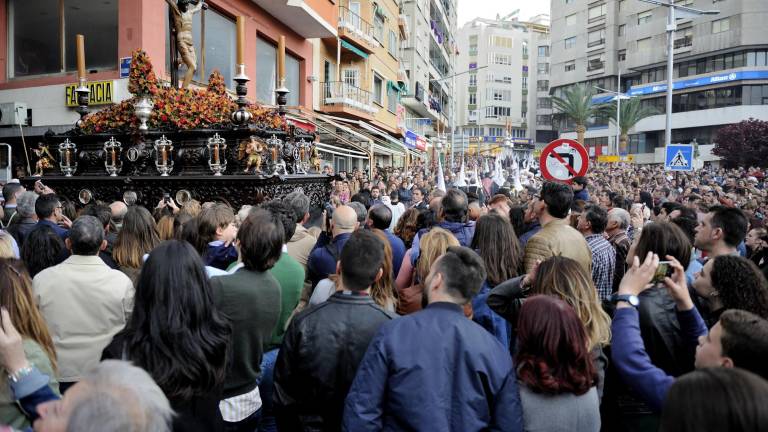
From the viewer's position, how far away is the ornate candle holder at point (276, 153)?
8.88 m

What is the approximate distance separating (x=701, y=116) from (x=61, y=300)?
220 ft

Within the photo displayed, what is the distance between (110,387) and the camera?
5.36ft

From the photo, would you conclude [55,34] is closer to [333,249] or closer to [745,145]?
[333,249]

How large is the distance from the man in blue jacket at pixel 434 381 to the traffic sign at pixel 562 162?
6370 millimetres

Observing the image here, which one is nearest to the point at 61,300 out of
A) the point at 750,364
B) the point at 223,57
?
the point at 750,364

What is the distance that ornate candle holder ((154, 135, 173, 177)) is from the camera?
891 centimetres

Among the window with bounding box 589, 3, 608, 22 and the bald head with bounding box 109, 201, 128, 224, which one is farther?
the window with bounding box 589, 3, 608, 22

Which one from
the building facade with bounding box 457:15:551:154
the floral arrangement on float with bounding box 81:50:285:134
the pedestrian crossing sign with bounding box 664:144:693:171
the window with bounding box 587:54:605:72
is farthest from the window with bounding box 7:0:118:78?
the building facade with bounding box 457:15:551:154

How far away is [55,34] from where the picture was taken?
16234 mm

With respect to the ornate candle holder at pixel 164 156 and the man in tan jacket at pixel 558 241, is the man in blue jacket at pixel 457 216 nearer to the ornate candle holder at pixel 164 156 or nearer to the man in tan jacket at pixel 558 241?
the man in tan jacket at pixel 558 241

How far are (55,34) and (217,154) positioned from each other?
10.9 m

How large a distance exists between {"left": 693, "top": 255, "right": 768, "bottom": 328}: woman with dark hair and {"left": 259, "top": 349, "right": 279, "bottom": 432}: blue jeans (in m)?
2.72

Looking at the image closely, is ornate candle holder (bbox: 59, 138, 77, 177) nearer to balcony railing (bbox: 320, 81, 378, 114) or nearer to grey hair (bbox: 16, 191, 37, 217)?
grey hair (bbox: 16, 191, 37, 217)

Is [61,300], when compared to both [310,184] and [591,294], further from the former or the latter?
[310,184]
